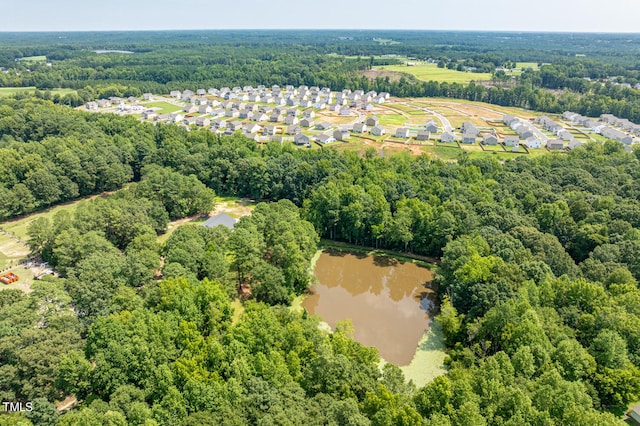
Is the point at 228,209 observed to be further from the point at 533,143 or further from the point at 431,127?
the point at 533,143

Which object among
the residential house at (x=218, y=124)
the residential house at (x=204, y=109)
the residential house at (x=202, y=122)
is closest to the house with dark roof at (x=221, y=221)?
the residential house at (x=218, y=124)

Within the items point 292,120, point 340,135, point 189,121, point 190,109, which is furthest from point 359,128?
point 190,109

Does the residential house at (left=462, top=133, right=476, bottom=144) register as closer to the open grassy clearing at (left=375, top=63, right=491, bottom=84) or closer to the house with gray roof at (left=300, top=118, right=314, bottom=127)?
the house with gray roof at (left=300, top=118, right=314, bottom=127)

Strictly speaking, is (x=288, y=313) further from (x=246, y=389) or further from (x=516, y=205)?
(x=516, y=205)

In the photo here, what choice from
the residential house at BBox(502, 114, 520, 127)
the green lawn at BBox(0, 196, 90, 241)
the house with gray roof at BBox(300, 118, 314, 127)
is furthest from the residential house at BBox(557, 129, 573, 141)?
the green lawn at BBox(0, 196, 90, 241)

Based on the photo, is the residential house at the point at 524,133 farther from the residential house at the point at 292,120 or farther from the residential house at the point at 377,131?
the residential house at the point at 292,120
